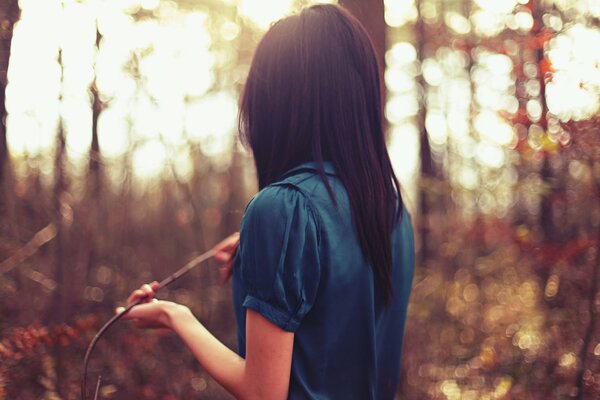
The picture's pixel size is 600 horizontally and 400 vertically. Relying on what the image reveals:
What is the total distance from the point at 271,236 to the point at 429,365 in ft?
15.0

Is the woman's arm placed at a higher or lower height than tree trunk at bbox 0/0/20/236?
lower

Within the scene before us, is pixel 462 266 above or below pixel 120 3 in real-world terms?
below

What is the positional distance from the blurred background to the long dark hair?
0.54 m

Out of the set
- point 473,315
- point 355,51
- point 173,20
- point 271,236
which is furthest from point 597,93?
point 173,20

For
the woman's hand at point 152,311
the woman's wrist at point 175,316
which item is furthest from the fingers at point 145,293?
the woman's wrist at point 175,316

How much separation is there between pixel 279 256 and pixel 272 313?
5.3 inches

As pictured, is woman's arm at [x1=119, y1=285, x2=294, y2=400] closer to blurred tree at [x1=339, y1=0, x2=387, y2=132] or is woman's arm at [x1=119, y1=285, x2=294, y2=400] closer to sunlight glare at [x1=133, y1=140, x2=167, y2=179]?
blurred tree at [x1=339, y1=0, x2=387, y2=132]

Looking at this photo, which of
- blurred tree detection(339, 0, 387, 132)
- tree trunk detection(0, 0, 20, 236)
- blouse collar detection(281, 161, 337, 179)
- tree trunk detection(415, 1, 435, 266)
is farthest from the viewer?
tree trunk detection(415, 1, 435, 266)

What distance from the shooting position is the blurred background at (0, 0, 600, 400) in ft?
13.4

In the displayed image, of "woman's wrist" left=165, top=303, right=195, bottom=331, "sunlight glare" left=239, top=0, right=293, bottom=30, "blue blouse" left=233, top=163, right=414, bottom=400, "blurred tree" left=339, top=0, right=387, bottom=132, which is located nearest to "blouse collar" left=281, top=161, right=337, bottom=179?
"blue blouse" left=233, top=163, right=414, bottom=400

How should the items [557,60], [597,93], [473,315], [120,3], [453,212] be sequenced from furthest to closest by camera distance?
[453,212]
[473,315]
[120,3]
[557,60]
[597,93]

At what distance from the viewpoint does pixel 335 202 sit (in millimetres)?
1703

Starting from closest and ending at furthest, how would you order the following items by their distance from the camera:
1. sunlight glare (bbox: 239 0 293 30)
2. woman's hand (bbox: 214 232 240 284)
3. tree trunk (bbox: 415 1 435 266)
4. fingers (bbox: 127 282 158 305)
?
fingers (bbox: 127 282 158 305), woman's hand (bbox: 214 232 240 284), sunlight glare (bbox: 239 0 293 30), tree trunk (bbox: 415 1 435 266)

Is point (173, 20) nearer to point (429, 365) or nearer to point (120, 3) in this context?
point (120, 3)
